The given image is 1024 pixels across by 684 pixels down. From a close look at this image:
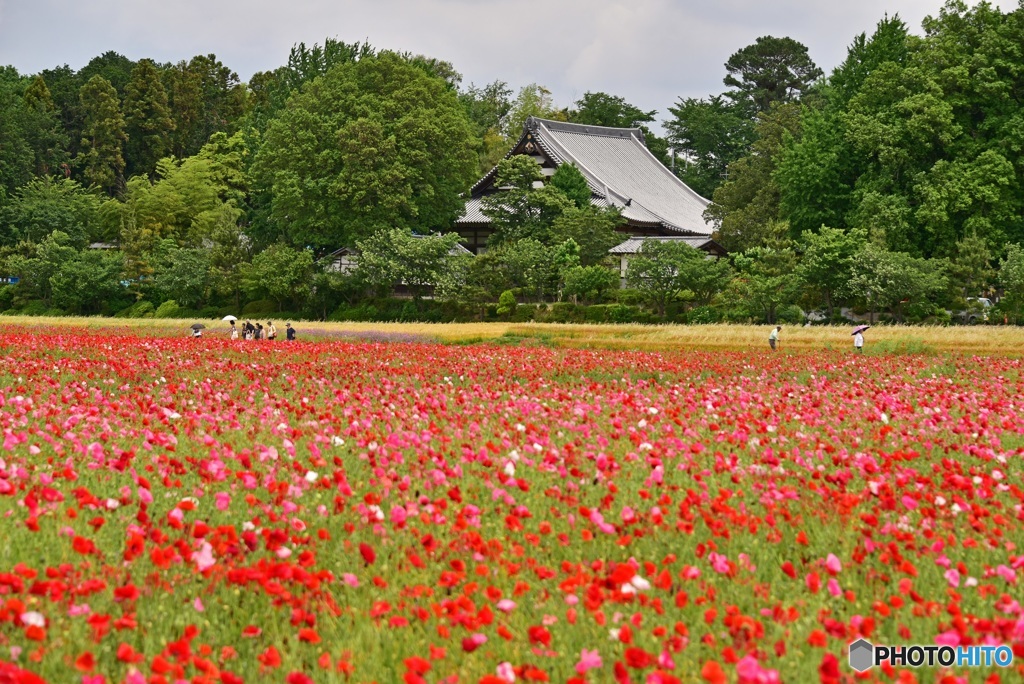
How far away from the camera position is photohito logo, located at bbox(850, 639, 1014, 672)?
4098mm

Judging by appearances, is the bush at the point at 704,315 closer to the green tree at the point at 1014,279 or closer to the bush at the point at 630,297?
the bush at the point at 630,297

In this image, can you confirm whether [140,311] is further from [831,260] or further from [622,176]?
[831,260]

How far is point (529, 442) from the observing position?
25.5 ft

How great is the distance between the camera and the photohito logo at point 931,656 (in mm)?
4098

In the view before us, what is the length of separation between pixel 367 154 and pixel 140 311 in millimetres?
13245

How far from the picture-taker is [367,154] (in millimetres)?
46188

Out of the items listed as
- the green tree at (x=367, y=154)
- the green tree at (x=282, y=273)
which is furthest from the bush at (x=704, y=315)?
the green tree at (x=282, y=273)

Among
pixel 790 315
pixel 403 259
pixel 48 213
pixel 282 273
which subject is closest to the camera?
pixel 790 315

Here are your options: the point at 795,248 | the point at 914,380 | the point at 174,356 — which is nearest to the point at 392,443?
the point at 914,380

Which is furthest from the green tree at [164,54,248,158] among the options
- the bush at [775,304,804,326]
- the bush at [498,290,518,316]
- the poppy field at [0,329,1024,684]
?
the poppy field at [0,329,1024,684]

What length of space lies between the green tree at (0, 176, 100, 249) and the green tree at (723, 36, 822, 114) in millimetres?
49471

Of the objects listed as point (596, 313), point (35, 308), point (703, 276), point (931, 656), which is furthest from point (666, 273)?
point (931, 656)

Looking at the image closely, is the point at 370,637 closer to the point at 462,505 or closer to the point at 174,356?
the point at 462,505

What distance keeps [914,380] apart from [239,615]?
11.5 m
